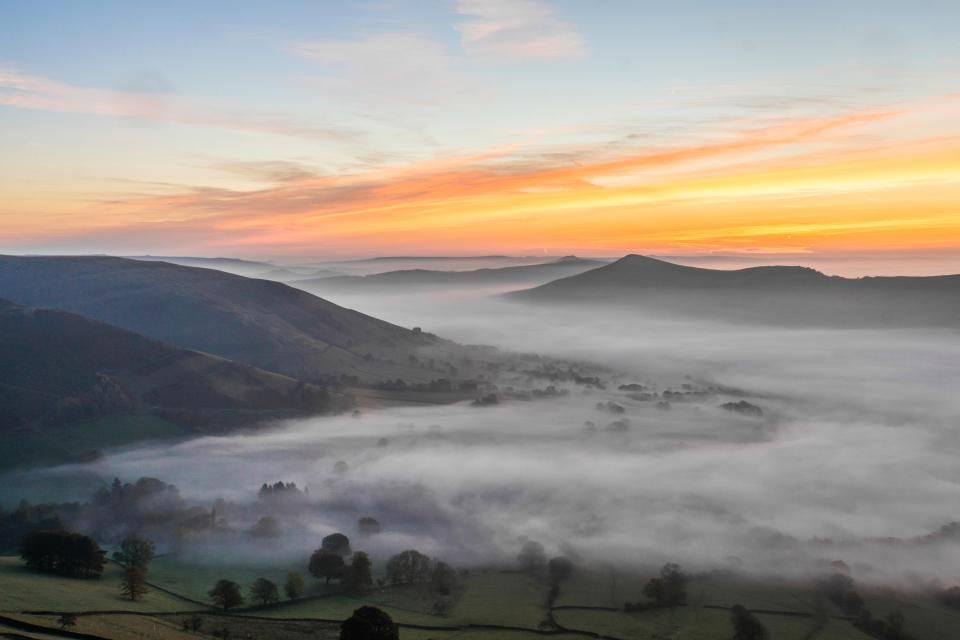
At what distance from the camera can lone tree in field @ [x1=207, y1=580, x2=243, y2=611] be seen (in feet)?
256

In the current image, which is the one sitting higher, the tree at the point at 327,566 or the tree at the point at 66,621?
the tree at the point at 66,621

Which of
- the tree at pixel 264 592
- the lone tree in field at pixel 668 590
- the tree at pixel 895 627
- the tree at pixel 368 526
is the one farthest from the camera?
the tree at pixel 368 526

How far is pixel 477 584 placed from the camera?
295ft

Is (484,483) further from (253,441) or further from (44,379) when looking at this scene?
(44,379)

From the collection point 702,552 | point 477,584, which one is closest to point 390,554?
point 477,584

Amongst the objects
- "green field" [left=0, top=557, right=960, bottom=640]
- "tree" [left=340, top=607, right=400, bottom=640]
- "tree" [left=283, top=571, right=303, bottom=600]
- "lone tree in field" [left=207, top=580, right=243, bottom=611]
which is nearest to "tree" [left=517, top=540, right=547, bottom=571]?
"green field" [left=0, top=557, right=960, bottom=640]

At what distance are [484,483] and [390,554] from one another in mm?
46195

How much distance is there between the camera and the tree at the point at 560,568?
303 feet

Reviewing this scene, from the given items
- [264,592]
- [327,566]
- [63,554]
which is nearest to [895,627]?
[327,566]

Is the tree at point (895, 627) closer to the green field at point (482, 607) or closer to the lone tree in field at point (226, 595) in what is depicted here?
the green field at point (482, 607)

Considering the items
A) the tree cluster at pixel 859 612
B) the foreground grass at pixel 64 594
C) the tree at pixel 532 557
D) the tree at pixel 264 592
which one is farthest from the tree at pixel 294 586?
the tree cluster at pixel 859 612

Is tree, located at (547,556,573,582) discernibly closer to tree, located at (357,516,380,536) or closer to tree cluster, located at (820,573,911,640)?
tree, located at (357,516,380,536)

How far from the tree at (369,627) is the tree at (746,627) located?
36.3 meters

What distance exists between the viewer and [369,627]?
213ft
